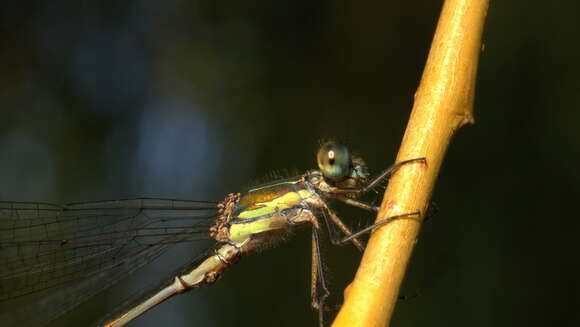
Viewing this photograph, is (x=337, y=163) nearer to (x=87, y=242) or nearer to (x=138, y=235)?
(x=138, y=235)

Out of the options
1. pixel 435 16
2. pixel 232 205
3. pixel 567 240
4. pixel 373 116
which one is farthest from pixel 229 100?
pixel 567 240

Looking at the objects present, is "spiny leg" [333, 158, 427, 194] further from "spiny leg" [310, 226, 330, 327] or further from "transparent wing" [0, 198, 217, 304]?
"transparent wing" [0, 198, 217, 304]

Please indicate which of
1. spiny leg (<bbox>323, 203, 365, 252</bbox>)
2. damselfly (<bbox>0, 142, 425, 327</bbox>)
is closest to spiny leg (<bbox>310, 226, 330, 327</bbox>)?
damselfly (<bbox>0, 142, 425, 327</bbox>)

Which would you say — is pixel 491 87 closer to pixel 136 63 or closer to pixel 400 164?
pixel 400 164

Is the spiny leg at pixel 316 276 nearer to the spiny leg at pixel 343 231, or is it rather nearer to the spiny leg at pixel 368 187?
the spiny leg at pixel 343 231

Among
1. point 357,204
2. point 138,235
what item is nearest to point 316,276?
point 357,204

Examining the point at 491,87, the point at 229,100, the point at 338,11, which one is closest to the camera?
the point at 491,87
